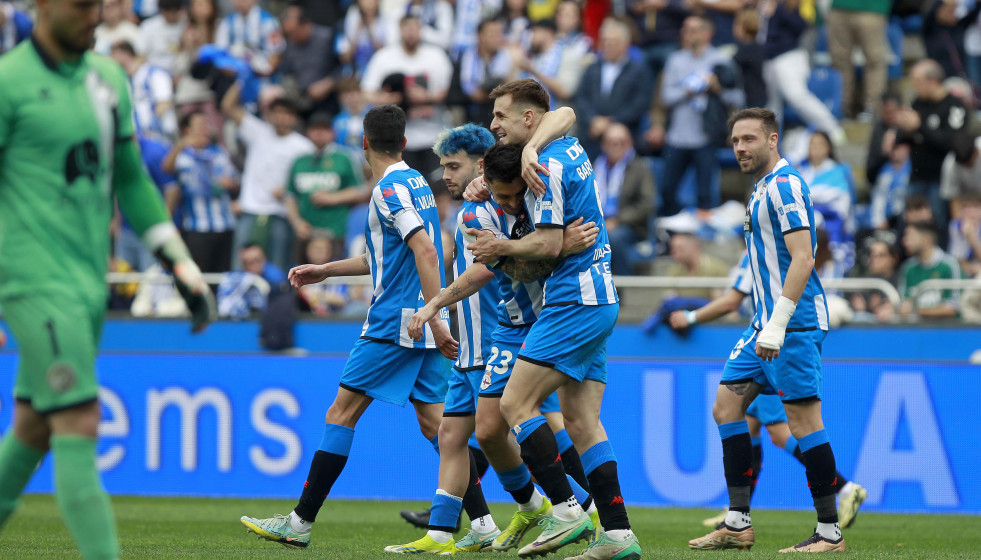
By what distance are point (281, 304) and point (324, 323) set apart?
478 mm

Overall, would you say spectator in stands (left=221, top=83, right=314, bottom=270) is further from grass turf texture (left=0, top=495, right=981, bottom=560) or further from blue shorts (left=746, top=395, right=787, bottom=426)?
blue shorts (left=746, top=395, right=787, bottom=426)

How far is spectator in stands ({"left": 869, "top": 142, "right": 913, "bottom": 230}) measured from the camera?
13.4 meters

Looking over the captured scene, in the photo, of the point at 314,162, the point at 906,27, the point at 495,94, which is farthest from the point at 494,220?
the point at 906,27

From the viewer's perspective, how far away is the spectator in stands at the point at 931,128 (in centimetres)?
1296

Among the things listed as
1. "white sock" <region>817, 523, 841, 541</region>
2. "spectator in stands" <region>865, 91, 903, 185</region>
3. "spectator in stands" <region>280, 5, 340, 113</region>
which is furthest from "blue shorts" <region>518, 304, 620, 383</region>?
"spectator in stands" <region>280, 5, 340, 113</region>

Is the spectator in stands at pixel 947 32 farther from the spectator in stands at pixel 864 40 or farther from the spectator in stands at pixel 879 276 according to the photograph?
the spectator in stands at pixel 879 276

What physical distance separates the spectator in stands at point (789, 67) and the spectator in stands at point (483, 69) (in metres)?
3.16

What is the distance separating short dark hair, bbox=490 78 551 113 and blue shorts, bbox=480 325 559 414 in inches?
47.5

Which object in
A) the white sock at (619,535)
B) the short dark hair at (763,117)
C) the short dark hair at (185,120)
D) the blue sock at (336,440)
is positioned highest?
the short dark hair at (185,120)

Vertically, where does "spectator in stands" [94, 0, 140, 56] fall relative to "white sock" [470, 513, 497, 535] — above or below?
above

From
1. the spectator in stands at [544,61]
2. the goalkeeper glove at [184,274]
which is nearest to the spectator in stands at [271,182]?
the spectator in stands at [544,61]

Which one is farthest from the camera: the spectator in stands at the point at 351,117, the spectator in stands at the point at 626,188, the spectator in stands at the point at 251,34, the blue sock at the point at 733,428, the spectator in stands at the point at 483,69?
the spectator in stands at the point at 251,34

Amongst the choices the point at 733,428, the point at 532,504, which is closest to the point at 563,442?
the point at 532,504

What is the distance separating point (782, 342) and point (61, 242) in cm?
386
